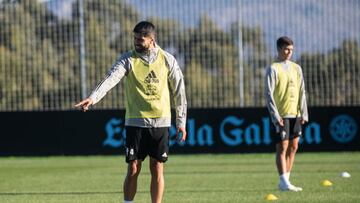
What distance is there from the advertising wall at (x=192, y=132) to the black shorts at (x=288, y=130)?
8.88 metres

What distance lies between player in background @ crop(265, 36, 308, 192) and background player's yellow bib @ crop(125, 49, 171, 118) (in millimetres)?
3503

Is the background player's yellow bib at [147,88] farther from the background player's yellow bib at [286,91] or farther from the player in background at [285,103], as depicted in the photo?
the background player's yellow bib at [286,91]

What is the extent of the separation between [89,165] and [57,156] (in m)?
3.62

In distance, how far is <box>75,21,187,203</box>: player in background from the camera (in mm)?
10141

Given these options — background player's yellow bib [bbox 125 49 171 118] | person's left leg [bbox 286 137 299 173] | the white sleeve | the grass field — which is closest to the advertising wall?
the grass field

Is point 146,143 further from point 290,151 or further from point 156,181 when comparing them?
point 290,151

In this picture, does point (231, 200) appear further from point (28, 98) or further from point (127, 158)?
point (28, 98)

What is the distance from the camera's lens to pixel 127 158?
1016 centimetres

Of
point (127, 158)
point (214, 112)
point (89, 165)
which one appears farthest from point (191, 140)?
point (127, 158)

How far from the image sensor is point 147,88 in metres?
10.2

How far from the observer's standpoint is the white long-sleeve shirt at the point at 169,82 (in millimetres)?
10055

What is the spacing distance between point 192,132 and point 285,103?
9504mm

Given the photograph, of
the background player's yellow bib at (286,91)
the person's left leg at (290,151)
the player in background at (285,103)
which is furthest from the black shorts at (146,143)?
A: the person's left leg at (290,151)

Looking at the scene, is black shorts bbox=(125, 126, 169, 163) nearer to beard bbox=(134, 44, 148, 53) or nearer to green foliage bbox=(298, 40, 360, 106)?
beard bbox=(134, 44, 148, 53)
